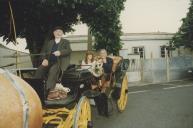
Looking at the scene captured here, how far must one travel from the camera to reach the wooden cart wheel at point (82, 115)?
228 inches

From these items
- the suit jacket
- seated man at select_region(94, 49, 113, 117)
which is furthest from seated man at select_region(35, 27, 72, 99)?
seated man at select_region(94, 49, 113, 117)

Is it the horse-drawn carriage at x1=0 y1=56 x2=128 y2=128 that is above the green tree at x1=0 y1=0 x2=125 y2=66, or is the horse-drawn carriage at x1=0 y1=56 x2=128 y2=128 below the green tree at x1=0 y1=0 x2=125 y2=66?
below

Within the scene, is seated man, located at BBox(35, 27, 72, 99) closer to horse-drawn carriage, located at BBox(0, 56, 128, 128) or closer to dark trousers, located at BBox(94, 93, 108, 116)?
horse-drawn carriage, located at BBox(0, 56, 128, 128)

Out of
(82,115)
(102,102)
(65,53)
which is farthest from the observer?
(102,102)

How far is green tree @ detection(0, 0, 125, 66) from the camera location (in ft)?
52.0

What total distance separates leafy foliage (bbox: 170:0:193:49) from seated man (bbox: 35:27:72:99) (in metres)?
26.1

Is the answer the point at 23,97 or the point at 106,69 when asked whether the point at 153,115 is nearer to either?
the point at 106,69

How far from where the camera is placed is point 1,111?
3602 millimetres

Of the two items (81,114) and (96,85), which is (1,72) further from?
(96,85)

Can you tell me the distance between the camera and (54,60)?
285 inches

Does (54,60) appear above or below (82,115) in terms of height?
above

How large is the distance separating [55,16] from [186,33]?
58.3ft

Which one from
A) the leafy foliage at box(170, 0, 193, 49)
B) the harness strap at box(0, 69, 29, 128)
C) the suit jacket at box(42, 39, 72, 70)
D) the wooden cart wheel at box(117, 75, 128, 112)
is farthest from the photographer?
the leafy foliage at box(170, 0, 193, 49)

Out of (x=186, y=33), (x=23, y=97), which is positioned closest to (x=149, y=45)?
(x=186, y=33)
